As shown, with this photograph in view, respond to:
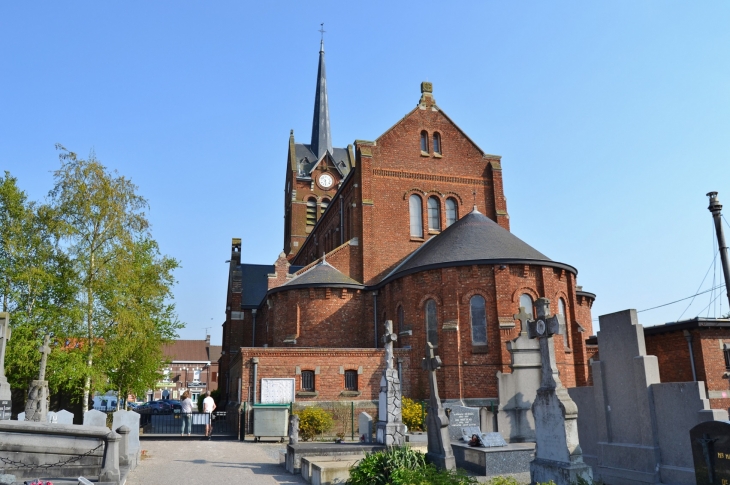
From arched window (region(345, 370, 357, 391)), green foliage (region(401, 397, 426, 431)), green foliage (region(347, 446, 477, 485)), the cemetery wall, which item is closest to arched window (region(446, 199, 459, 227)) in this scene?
the cemetery wall

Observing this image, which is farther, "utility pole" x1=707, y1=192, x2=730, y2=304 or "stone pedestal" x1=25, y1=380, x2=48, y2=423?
"utility pole" x1=707, y1=192, x2=730, y2=304

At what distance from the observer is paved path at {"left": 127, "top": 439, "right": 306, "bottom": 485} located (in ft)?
38.8

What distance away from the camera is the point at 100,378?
806 inches

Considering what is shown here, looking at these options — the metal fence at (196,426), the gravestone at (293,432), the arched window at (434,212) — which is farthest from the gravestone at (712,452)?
the arched window at (434,212)

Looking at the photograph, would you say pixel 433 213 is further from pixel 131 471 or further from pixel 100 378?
pixel 131 471

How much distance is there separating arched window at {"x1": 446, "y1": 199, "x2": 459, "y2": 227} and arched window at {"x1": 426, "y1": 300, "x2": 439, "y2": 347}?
278 inches

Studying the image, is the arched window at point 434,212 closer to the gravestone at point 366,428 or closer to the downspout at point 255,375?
the downspout at point 255,375

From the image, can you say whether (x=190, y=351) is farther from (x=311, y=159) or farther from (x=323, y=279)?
(x=323, y=279)

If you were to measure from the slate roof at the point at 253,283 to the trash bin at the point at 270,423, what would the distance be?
52.4ft

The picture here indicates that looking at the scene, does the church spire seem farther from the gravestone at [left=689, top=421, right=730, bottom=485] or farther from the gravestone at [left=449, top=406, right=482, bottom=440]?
the gravestone at [left=689, top=421, right=730, bottom=485]

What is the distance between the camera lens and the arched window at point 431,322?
23172 millimetres

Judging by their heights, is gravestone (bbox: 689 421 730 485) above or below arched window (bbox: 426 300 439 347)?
below

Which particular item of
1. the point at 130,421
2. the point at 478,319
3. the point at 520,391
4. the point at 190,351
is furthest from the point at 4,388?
the point at 190,351

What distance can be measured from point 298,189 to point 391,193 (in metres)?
23.5
